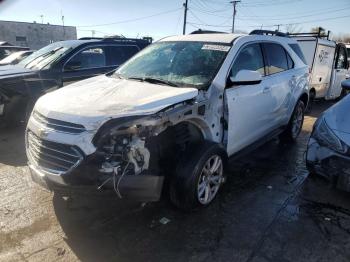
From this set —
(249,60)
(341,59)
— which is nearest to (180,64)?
(249,60)

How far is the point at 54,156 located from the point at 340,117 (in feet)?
10.8

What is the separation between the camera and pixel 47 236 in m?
3.36

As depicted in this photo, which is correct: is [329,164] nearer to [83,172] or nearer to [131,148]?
[131,148]

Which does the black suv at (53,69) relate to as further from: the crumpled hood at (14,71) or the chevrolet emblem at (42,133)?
the chevrolet emblem at (42,133)

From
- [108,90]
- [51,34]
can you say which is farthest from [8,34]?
[108,90]

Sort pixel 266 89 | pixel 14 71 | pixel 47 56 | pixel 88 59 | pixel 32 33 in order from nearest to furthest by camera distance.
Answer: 1. pixel 266 89
2. pixel 14 71
3. pixel 47 56
4. pixel 88 59
5. pixel 32 33

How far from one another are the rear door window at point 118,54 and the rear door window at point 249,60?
4.05 metres

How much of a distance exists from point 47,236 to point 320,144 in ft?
10.4

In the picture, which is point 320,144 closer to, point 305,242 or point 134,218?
A: point 305,242

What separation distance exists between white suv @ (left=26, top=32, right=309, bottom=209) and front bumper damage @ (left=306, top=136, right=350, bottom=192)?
0.87 metres

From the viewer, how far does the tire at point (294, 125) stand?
6.31m

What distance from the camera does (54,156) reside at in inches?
125

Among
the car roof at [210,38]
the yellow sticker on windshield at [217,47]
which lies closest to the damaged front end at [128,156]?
the yellow sticker on windshield at [217,47]

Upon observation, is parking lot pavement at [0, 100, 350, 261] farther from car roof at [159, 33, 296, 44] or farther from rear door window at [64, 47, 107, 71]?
rear door window at [64, 47, 107, 71]
